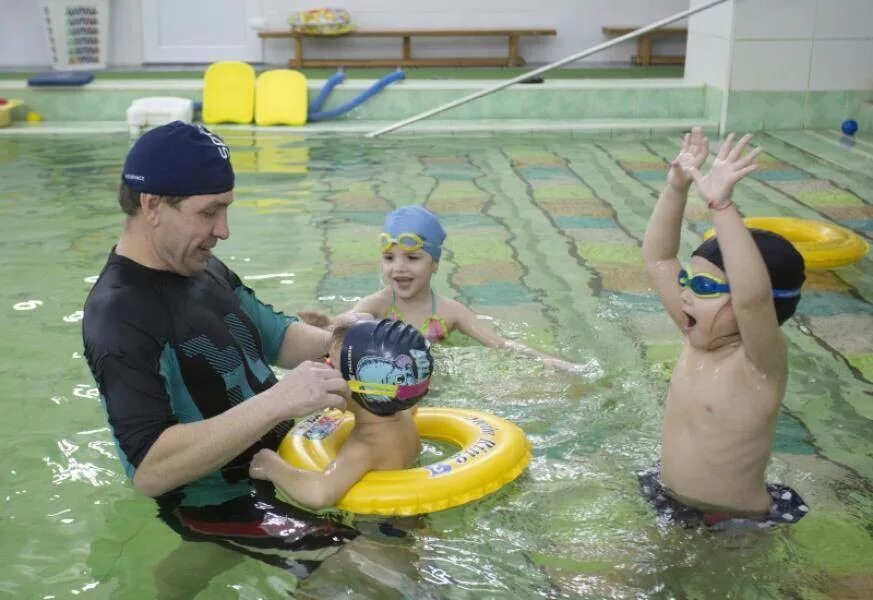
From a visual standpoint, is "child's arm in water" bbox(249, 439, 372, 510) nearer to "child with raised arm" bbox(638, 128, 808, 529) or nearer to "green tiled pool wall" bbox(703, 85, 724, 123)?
"child with raised arm" bbox(638, 128, 808, 529)

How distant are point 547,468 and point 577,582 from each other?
2.62 ft

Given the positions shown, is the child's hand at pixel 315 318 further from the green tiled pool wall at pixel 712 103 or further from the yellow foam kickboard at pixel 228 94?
the green tiled pool wall at pixel 712 103

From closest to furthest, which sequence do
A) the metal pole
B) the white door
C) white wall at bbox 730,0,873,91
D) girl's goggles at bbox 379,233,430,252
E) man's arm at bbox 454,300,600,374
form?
girl's goggles at bbox 379,233,430,252 < man's arm at bbox 454,300,600,374 < the metal pole < white wall at bbox 730,0,873,91 < the white door

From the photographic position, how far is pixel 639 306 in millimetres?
5914

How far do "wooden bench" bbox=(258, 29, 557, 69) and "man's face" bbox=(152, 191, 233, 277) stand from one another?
35.9 feet

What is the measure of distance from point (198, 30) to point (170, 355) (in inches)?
472

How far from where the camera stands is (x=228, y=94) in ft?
37.1

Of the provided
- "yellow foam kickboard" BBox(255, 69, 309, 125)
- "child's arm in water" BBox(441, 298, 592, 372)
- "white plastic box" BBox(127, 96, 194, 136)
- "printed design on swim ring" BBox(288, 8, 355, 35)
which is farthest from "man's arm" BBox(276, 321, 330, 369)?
"printed design on swim ring" BBox(288, 8, 355, 35)

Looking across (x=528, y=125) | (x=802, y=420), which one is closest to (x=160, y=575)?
(x=802, y=420)

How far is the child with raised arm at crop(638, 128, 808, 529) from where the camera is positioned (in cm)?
294

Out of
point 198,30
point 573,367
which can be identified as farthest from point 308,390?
point 198,30

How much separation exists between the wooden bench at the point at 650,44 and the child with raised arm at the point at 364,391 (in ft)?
38.4

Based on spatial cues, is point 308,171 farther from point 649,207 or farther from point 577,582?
point 577,582

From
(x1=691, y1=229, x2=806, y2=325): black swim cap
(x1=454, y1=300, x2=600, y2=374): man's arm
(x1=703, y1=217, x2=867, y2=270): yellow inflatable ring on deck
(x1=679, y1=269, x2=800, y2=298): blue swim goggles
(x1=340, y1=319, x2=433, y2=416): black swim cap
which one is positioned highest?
Answer: (x1=691, y1=229, x2=806, y2=325): black swim cap
